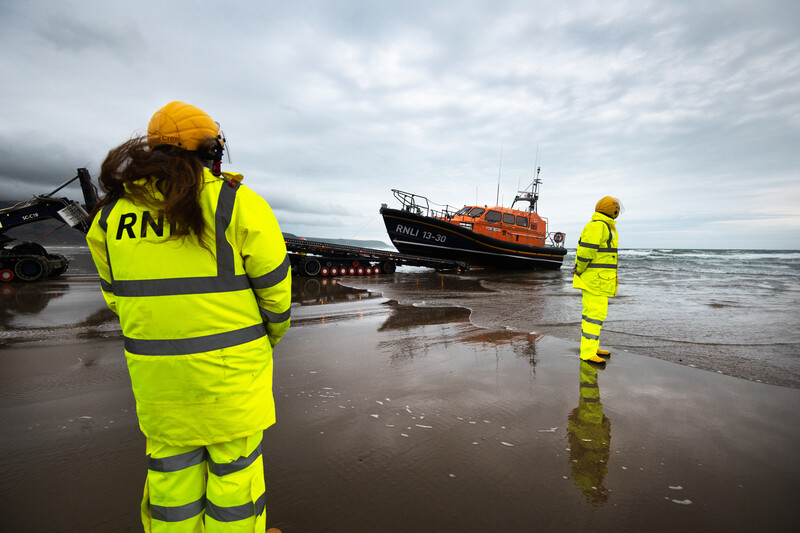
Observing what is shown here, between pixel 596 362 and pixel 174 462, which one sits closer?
pixel 174 462

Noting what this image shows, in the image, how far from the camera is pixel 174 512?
49.1 inches

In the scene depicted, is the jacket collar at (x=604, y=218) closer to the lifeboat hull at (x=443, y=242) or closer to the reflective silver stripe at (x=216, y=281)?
the reflective silver stripe at (x=216, y=281)

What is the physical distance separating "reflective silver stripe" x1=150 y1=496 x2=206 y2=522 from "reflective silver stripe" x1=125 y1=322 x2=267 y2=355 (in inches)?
21.9

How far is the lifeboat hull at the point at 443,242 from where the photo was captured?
14484 millimetres

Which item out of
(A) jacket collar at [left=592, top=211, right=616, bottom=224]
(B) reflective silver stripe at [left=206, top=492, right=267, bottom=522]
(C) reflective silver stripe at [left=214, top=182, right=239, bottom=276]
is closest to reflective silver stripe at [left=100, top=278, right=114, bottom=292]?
(C) reflective silver stripe at [left=214, top=182, right=239, bottom=276]

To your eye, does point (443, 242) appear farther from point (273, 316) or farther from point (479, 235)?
point (273, 316)

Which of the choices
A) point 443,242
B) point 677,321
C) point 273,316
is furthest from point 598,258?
point 443,242

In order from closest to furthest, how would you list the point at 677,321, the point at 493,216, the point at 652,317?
the point at 677,321, the point at 652,317, the point at 493,216

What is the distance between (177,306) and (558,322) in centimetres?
570

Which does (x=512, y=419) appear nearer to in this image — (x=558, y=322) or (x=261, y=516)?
(x=261, y=516)

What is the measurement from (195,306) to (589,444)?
7.75ft

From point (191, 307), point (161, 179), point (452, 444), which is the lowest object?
point (452, 444)

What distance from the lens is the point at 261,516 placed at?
1.32 metres

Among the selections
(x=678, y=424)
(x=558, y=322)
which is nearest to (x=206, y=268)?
(x=678, y=424)
